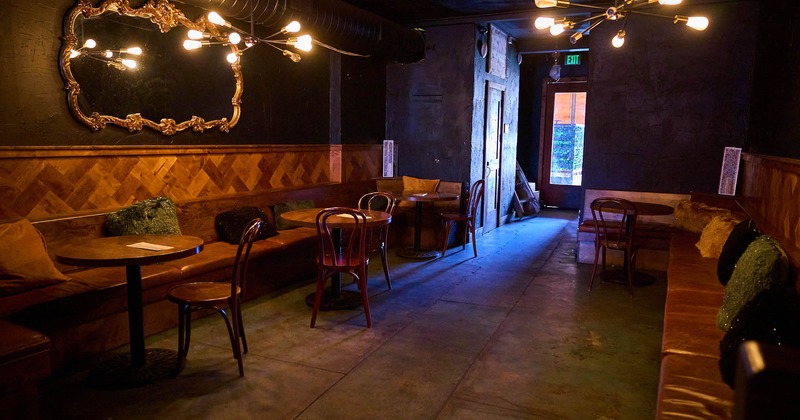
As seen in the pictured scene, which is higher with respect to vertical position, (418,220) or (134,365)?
(418,220)

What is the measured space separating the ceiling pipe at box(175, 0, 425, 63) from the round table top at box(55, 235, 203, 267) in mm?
2010

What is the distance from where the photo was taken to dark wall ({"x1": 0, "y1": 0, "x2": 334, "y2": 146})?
369 centimetres

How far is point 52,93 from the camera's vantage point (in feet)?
12.9

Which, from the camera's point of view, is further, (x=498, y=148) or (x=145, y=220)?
(x=498, y=148)

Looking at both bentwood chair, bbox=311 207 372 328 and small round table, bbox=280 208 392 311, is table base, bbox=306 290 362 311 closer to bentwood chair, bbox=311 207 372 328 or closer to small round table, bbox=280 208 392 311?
small round table, bbox=280 208 392 311

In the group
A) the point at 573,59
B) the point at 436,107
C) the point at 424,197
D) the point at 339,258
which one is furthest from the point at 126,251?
the point at 573,59

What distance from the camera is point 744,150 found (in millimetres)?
5816

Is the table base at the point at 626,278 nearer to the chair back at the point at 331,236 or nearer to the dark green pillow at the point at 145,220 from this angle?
the chair back at the point at 331,236

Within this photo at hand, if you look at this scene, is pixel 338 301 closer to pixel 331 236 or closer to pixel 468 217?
pixel 331 236

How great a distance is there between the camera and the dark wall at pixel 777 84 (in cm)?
385

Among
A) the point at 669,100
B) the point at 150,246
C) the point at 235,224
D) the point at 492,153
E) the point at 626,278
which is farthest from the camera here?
the point at 492,153

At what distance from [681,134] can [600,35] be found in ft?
4.94

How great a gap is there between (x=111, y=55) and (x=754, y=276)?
4.74 metres

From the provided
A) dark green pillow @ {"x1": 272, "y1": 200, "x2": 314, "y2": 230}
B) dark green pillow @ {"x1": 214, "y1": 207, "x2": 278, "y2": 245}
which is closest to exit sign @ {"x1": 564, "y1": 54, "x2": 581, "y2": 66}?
dark green pillow @ {"x1": 272, "y1": 200, "x2": 314, "y2": 230}
